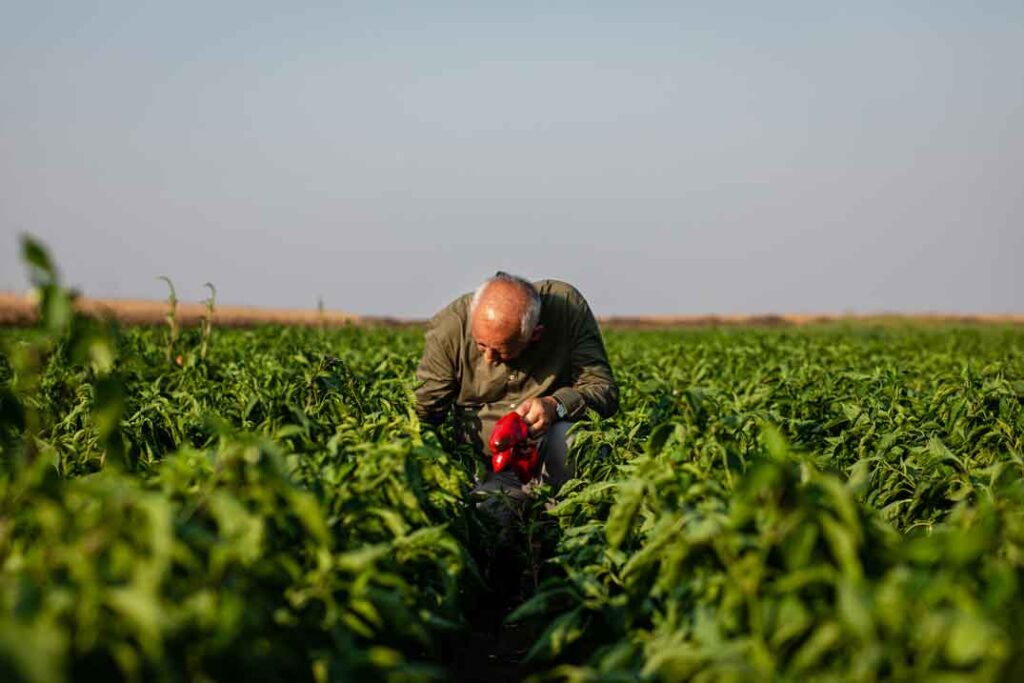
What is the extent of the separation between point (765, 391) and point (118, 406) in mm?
5814

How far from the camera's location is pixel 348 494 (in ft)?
10.8

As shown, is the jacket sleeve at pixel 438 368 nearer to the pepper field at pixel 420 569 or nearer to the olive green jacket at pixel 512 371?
the olive green jacket at pixel 512 371

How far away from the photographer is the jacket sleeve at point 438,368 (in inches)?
234

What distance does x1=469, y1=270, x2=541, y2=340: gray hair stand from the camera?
17.6 feet

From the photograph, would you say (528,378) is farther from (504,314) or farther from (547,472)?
(504,314)

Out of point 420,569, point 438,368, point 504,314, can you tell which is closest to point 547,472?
point 438,368

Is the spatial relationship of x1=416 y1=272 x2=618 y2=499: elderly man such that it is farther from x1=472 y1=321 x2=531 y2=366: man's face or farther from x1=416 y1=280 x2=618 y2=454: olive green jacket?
x1=472 y1=321 x2=531 y2=366: man's face

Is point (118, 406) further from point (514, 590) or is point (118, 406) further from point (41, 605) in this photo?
point (514, 590)

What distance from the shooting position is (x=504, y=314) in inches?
208

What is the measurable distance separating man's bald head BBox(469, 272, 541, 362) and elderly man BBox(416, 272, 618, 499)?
0.25 meters

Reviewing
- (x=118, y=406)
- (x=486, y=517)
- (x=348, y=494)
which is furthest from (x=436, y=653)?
(x=486, y=517)

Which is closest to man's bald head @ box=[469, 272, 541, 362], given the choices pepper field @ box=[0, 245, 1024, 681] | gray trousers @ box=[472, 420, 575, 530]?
gray trousers @ box=[472, 420, 575, 530]

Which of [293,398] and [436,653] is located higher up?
[293,398]

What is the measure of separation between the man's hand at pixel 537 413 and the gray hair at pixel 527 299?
0.43 meters
